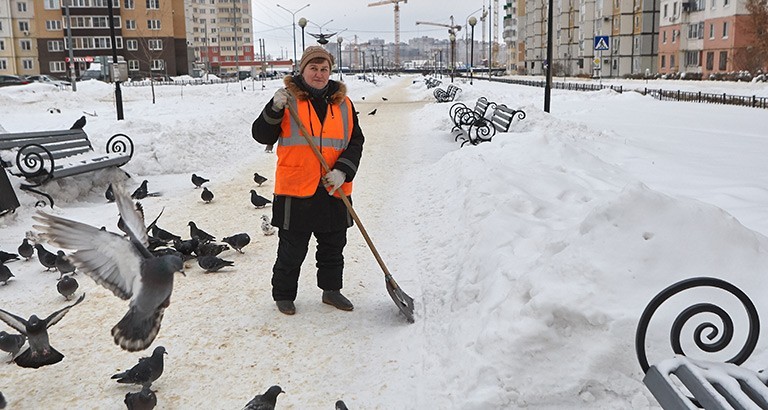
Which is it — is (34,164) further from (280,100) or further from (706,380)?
(706,380)

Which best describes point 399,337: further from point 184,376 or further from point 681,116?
point 681,116

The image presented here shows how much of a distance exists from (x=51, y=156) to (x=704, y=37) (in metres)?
50.9

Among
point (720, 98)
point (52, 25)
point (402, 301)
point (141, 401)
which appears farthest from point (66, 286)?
point (52, 25)

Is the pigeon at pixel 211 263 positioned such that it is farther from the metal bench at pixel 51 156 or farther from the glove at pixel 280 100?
the metal bench at pixel 51 156

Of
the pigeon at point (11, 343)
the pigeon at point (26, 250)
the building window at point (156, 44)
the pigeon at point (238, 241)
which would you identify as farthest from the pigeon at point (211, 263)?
the building window at point (156, 44)

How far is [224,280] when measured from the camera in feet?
20.6

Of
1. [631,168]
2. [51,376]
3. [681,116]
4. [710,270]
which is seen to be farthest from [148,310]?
[681,116]

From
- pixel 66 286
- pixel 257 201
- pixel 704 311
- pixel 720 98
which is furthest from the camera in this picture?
pixel 720 98

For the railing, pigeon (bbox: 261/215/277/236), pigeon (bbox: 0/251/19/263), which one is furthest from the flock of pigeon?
the railing

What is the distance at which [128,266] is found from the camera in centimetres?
357

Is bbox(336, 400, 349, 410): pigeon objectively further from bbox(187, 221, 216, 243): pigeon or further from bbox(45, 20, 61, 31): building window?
bbox(45, 20, 61, 31): building window

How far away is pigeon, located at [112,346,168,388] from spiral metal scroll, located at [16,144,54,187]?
5.67 meters

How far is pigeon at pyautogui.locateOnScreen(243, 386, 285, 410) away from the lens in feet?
12.3

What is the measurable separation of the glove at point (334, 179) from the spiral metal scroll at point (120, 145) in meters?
7.14
